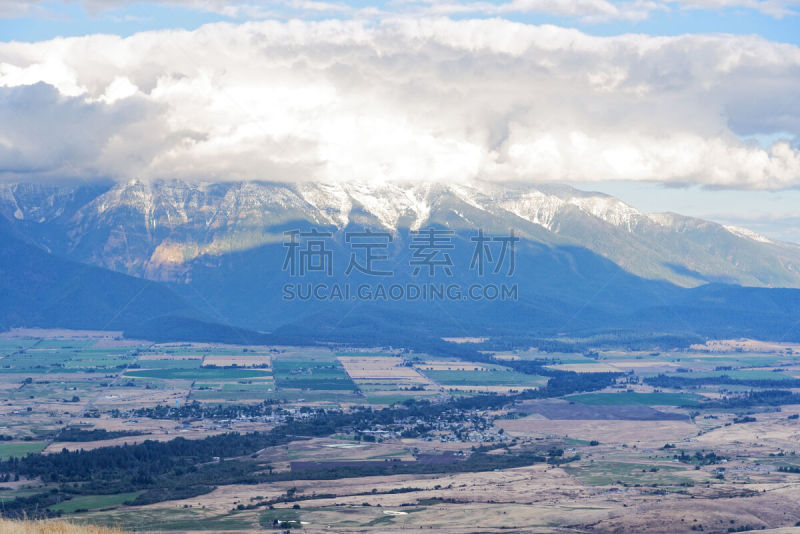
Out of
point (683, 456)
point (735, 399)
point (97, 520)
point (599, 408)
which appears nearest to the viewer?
point (97, 520)

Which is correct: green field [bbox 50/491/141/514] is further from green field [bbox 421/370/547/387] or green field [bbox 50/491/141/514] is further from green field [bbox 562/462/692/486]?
green field [bbox 421/370/547/387]

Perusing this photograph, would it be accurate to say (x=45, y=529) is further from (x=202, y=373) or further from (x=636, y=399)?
(x=202, y=373)

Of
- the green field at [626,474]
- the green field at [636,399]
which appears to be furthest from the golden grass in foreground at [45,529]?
the green field at [636,399]

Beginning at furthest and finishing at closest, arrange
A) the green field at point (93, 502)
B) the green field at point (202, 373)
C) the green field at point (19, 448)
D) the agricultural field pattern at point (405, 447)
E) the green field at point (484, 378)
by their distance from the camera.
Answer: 1. the green field at point (202, 373)
2. the green field at point (484, 378)
3. the green field at point (19, 448)
4. the green field at point (93, 502)
5. the agricultural field pattern at point (405, 447)

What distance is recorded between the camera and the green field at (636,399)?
147 meters

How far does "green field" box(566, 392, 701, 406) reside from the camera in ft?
483

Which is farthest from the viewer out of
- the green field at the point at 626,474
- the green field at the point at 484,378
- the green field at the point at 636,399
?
the green field at the point at 484,378

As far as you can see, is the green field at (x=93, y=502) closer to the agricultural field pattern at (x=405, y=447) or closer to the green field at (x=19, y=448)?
the agricultural field pattern at (x=405, y=447)

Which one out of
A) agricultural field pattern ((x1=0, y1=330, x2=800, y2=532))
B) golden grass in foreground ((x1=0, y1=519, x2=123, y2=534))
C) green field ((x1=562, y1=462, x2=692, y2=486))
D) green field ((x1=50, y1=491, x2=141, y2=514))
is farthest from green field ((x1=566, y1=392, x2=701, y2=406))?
golden grass in foreground ((x1=0, y1=519, x2=123, y2=534))

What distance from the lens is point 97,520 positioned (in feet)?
232

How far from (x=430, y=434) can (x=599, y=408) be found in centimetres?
3085

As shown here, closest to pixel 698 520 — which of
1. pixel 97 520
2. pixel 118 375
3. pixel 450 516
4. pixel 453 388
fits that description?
pixel 450 516

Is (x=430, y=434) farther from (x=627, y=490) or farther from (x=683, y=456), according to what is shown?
(x=627, y=490)

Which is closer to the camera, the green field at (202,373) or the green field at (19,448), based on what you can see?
the green field at (19,448)
